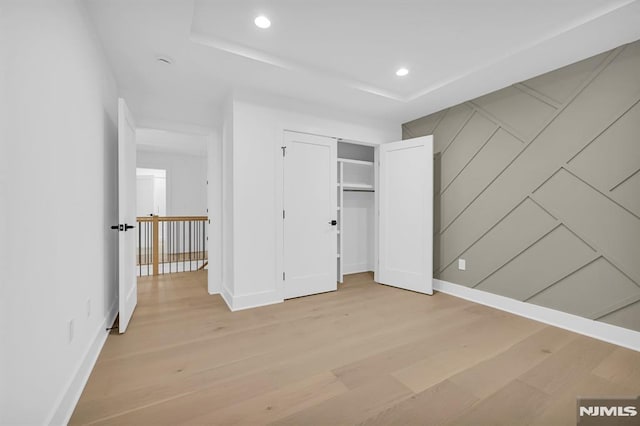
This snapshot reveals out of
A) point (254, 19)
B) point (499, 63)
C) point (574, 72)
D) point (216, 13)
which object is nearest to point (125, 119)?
point (216, 13)

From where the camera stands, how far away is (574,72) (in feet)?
8.34

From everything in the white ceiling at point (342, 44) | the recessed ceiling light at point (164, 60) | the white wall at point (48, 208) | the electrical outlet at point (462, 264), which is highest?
the white ceiling at point (342, 44)

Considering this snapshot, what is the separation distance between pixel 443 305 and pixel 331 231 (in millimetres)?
1632

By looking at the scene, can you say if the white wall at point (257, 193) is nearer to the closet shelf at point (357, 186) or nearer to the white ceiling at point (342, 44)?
the white ceiling at point (342, 44)

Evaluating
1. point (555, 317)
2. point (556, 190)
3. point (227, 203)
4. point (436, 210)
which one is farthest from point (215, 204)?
point (555, 317)

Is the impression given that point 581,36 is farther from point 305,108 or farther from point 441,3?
point 305,108

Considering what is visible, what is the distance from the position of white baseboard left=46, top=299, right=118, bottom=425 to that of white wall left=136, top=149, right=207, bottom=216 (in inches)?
212

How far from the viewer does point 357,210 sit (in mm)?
4859

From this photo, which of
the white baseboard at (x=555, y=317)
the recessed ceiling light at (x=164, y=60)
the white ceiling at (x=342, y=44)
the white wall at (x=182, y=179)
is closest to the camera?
the white ceiling at (x=342, y=44)

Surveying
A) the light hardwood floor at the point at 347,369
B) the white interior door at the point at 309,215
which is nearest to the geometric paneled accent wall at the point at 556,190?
the light hardwood floor at the point at 347,369

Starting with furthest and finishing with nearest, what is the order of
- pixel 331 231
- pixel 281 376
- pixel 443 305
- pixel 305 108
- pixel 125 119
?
pixel 331 231
pixel 305 108
pixel 443 305
pixel 125 119
pixel 281 376

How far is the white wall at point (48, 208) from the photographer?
102cm

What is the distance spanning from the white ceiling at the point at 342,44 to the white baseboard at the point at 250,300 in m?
2.30

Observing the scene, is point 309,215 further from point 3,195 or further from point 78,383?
point 3,195
